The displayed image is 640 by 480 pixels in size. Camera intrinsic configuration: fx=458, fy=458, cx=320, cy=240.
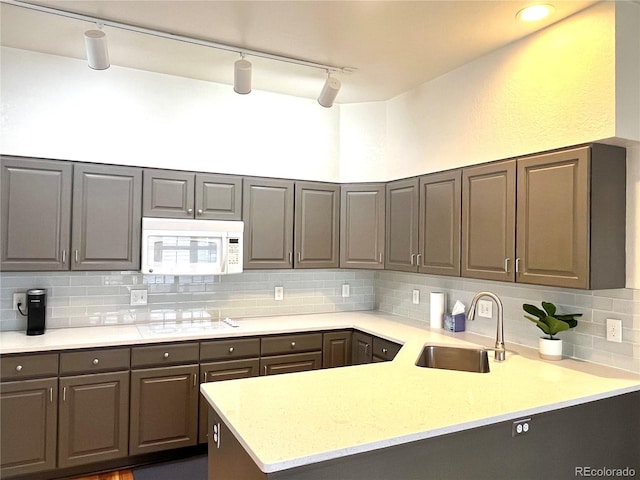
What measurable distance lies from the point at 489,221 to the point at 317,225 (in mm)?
1481

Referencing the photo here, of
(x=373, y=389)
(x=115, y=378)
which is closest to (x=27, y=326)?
(x=115, y=378)

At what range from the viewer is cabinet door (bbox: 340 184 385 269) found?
3781 mm

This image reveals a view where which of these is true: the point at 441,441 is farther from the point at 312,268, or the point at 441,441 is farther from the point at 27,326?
the point at 27,326

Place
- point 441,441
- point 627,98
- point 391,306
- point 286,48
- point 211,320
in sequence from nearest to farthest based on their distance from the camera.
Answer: point 441,441
point 627,98
point 286,48
point 211,320
point 391,306

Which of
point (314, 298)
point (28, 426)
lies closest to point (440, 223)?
point (314, 298)

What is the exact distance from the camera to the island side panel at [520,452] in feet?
5.14

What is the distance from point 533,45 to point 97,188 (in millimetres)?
2879

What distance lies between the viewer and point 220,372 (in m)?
3.19

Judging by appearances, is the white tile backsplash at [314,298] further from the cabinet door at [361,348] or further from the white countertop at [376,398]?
the cabinet door at [361,348]

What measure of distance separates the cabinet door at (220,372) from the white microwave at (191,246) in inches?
25.9

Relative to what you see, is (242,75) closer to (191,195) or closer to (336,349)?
(191,195)

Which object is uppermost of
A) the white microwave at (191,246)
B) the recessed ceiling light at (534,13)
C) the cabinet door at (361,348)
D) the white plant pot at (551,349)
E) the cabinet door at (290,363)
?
the recessed ceiling light at (534,13)

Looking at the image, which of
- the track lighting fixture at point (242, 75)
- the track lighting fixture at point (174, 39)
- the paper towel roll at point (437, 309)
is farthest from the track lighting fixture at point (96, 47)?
the paper towel roll at point (437, 309)

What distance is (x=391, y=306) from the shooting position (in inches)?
164
